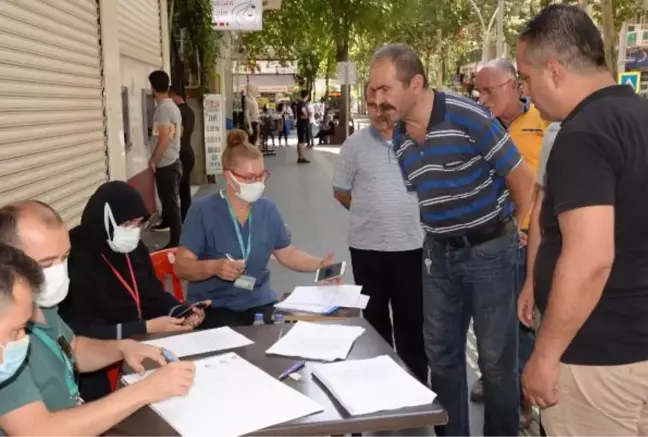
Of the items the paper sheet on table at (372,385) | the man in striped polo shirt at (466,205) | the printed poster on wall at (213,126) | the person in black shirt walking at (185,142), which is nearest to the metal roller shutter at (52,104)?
the man in striped polo shirt at (466,205)

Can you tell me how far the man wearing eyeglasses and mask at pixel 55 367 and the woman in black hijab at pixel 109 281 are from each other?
0.38m

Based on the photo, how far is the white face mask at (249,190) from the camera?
10.6ft

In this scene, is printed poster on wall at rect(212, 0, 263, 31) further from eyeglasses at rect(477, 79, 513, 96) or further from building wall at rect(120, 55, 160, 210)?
eyeglasses at rect(477, 79, 513, 96)

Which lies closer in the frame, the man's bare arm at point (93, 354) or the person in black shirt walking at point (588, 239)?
the person in black shirt walking at point (588, 239)

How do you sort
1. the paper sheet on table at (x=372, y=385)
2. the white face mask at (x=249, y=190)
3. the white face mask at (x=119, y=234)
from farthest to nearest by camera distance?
the white face mask at (x=249, y=190)
the white face mask at (x=119, y=234)
the paper sheet on table at (x=372, y=385)

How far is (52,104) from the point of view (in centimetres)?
476

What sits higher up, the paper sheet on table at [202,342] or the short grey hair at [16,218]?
the short grey hair at [16,218]

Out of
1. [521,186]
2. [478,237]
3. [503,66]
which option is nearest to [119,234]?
[478,237]

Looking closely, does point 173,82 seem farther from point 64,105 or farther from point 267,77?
point 267,77

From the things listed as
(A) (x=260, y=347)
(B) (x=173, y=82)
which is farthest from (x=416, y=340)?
(B) (x=173, y=82)

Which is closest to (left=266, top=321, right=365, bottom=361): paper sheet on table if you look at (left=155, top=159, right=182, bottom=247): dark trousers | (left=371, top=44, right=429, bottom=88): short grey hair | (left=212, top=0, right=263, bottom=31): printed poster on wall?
(left=371, top=44, right=429, bottom=88): short grey hair

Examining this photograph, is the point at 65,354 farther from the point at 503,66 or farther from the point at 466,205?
the point at 503,66

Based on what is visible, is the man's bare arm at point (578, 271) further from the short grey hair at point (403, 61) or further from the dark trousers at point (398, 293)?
the dark trousers at point (398, 293)

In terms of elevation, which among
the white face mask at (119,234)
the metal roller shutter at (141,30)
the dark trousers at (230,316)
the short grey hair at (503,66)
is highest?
the metal roller shutter at (141,30)
